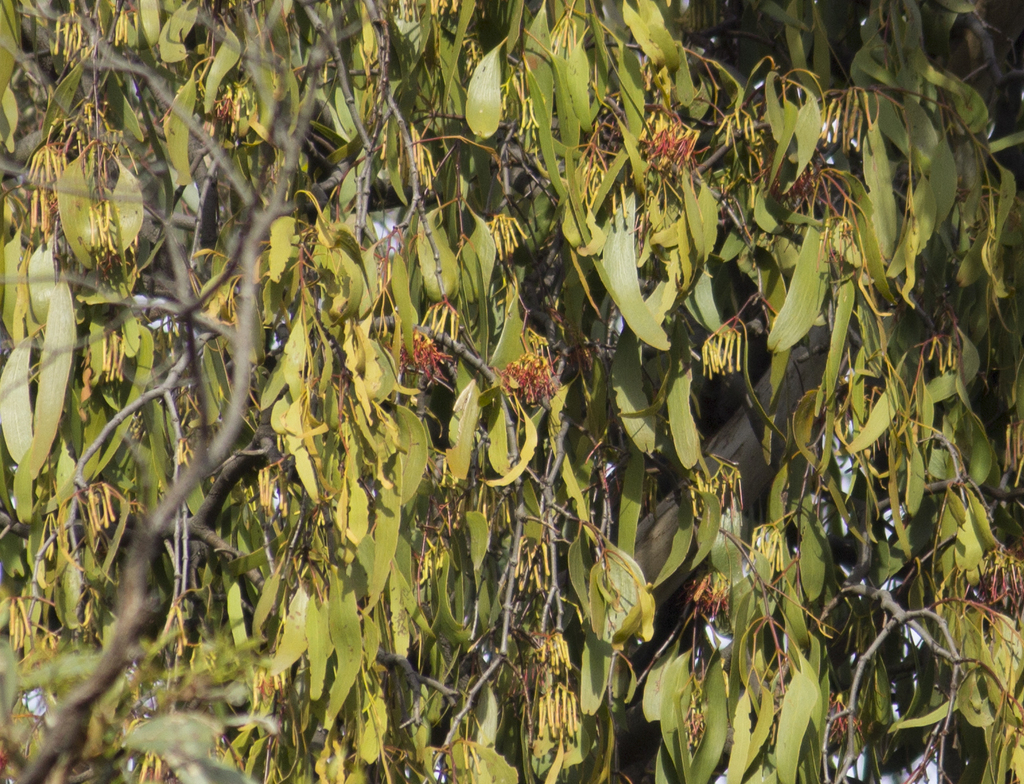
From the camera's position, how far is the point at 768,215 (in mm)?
1181

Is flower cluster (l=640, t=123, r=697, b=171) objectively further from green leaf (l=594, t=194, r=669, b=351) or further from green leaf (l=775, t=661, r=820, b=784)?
green leaf (l=775, t=661, r=820, b=784)

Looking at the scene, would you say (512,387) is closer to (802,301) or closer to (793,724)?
(802,301)

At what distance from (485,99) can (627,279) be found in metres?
0.22

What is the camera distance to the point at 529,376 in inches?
42.7

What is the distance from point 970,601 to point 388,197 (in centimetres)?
95

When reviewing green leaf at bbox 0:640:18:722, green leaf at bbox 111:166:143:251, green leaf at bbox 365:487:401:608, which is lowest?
green leaf at bbox 365:487:401:608

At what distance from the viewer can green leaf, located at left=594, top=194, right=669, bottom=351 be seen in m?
1.06

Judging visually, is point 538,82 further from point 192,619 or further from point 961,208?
point 192,619

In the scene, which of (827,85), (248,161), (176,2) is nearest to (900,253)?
(827,85)

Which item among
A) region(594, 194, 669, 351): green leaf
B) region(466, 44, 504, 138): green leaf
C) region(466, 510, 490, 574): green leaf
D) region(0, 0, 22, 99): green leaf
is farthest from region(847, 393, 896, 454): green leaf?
region(0, 0, 22, 99): green leaf

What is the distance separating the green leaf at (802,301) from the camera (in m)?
1.13

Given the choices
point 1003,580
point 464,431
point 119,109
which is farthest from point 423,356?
point 1003,580

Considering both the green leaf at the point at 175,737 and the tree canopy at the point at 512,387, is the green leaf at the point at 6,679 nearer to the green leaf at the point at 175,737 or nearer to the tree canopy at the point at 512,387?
the green leaf at the point at 175,737

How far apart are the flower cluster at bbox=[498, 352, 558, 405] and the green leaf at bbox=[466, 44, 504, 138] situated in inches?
8.5
